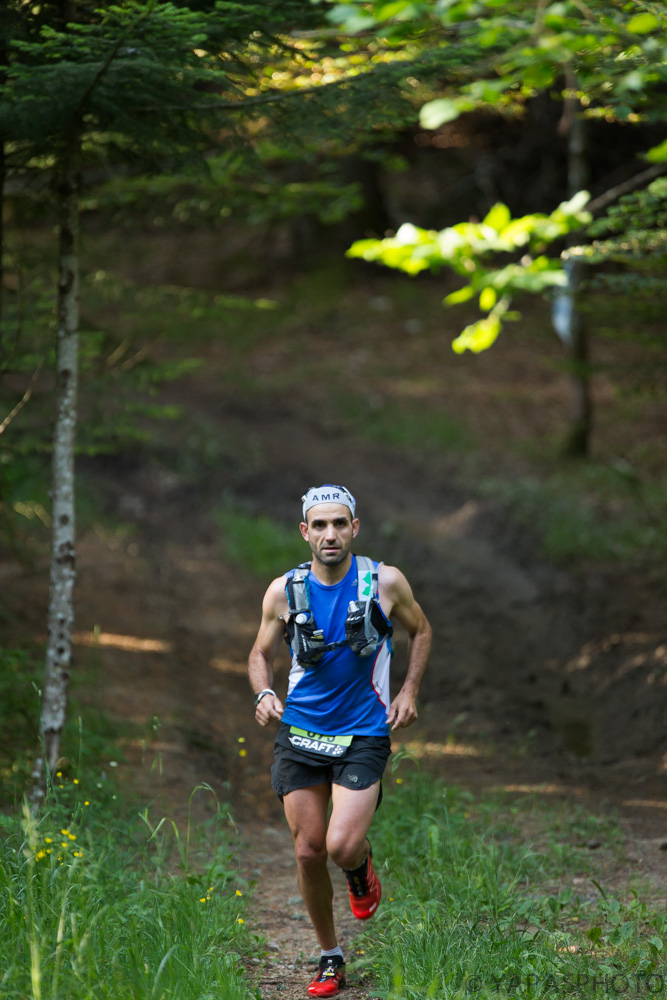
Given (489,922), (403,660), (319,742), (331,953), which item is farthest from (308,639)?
(403,660)

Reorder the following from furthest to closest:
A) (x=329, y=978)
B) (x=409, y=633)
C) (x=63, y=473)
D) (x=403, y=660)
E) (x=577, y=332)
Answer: (x=577, y=332), (x=403, y=660), (x=63, y=473), (x=409, y=633), (x=329, y=978)

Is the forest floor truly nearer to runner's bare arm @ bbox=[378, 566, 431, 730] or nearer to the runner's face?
runner's bare arm @ bbox=[378, 566, 431, 730]

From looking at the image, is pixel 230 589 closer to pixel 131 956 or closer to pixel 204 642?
pixel 204 642

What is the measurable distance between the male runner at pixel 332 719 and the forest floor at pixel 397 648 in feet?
1.52

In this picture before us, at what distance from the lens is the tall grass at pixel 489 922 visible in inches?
140

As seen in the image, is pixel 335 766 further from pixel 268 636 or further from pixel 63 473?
pixel 63 473

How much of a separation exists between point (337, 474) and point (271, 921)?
31.8ft

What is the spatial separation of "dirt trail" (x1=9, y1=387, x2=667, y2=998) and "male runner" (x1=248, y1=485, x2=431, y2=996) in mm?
460

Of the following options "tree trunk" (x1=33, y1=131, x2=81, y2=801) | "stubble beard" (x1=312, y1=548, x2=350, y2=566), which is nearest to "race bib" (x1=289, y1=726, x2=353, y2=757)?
"stubble beard" (x1=312, y1=548, x2=350, y2=566)

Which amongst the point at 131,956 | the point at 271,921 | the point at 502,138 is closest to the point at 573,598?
the point at 271,921

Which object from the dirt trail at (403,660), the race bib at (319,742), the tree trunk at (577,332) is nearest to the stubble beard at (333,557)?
the race bib at (319,742)

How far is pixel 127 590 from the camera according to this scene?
9781mm

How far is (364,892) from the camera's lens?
13.0 feet

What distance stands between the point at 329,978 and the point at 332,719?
1072 mm
